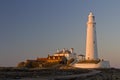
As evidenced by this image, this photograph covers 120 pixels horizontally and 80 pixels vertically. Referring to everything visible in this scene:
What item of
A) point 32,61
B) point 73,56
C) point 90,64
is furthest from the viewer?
point 73,56

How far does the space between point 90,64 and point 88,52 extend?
14.5ft

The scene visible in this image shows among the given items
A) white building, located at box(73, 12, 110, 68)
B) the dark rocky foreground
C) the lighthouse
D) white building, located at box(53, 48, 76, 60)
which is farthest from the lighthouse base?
the dark rocky foreground

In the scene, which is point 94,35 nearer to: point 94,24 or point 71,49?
point 94,24

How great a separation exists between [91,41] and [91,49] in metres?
1.66

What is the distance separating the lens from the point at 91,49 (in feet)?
195

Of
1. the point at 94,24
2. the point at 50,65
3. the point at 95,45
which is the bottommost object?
the point at 50,65

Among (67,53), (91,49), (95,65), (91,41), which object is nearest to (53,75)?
(95,65)

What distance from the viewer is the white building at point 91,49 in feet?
185

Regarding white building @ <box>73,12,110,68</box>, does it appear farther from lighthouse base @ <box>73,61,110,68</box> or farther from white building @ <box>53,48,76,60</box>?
white building @ <box>53,48,76,60</box>

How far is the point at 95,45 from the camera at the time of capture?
196 ft

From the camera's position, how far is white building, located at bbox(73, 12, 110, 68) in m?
56.5

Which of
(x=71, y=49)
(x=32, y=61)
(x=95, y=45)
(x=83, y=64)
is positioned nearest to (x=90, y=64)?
(x=83, y=64)

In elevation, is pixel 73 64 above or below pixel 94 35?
below

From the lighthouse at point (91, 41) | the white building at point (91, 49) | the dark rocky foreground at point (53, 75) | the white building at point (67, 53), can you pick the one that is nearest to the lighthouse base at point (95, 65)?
the white building at point (91, 49)
